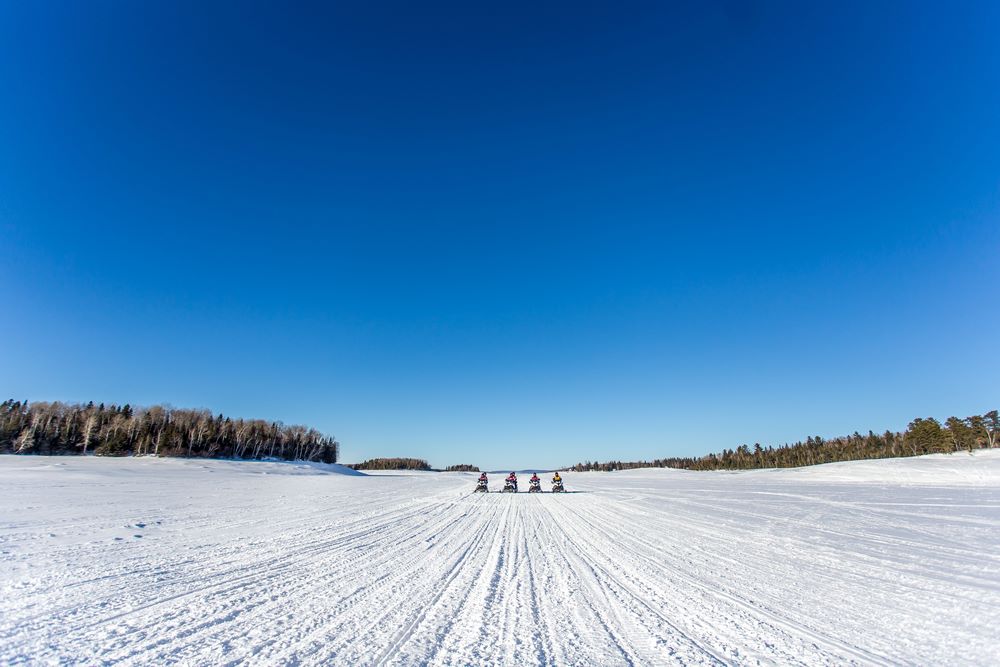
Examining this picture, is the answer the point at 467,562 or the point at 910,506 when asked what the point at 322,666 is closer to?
the point at 467,562

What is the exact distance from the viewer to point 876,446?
78938 mm

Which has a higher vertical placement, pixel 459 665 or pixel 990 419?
pixel 990 419

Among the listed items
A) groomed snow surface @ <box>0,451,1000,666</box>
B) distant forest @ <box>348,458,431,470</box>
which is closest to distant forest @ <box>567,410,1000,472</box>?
groomed snow surface @ <box>0,451,1000,666</box>

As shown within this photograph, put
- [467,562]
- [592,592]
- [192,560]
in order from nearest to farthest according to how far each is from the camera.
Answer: [592,592], [192,560], [467,562]

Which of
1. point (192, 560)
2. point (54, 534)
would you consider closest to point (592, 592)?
point (192, 560)

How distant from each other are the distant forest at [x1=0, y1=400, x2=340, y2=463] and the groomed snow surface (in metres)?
63.2

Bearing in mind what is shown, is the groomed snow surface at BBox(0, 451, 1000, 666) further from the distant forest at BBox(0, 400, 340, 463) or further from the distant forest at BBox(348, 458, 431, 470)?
the distant forest at BBox(348, 458, 431, 470)

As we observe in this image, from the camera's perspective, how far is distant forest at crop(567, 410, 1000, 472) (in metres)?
59.9

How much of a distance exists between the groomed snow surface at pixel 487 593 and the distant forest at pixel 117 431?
63.2m

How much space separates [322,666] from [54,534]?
26.1 feet

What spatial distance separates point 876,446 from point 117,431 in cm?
12295

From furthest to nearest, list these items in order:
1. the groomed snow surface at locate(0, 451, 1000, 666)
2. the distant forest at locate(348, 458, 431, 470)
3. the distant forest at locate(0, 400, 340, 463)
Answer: the distant forest at locate(348, 458, 431, 470), the distant forest at locate(0, 400, 340, 463), the groomed snow surface at locate(0, 451, 1000, 666)

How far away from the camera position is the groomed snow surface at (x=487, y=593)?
135 inches

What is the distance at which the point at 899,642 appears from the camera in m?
3.59
